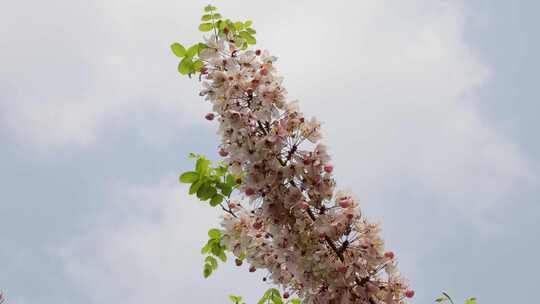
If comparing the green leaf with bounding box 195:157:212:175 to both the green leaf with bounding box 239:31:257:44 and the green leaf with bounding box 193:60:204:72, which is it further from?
the green leaf with bounding box 239:31:257:44

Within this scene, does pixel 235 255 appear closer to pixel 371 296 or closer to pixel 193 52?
pixel 371 296

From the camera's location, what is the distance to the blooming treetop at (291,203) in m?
4.50

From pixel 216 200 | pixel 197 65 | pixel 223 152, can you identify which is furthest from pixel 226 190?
pixel 197 65

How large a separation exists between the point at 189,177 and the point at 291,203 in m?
1.60

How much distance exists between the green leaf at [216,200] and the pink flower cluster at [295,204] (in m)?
0.92

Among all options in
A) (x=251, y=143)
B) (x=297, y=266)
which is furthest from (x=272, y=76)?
(x=297, y=266)

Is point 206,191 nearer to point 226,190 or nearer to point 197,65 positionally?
point 226,190

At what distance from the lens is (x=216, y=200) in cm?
A: 574

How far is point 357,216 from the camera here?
466 centimetres

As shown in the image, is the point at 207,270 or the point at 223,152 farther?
the point at 207,270

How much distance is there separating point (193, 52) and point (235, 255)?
6.78 ft

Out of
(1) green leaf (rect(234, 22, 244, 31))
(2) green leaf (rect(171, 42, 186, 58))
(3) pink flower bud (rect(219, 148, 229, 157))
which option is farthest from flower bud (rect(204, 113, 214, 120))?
(1) green leaf (rect(234, 22, 244, 31))

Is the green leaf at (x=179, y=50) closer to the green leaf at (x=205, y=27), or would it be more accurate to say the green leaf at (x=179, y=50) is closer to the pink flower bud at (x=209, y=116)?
the green leaf at (x=205, y=27)

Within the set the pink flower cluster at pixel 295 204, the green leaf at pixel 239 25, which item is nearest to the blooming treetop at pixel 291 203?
the pink flower cluster at pixel 295 204
